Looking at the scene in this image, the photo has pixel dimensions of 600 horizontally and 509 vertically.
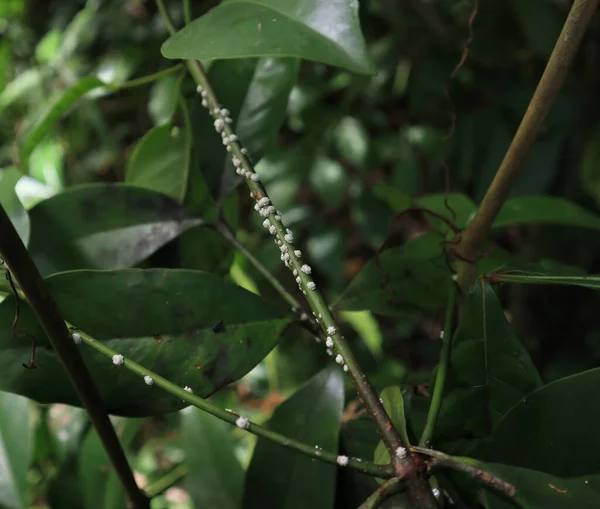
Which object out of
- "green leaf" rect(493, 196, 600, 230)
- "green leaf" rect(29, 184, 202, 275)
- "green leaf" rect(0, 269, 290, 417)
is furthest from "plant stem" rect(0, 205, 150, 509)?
"green leaf" rect(493, 196, 600, 230)

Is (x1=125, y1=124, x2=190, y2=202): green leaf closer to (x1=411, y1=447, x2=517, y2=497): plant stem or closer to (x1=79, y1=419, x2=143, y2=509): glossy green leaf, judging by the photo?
(x1=79, y1=419, x2=143, y2=509): glossy green leaf

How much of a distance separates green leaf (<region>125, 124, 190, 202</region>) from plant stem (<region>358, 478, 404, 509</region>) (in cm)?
32

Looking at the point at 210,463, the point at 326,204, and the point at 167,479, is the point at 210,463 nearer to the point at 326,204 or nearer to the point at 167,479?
the point at 167,479

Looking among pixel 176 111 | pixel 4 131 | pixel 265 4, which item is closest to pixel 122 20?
pixel 4 131

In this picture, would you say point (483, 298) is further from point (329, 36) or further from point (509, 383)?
point (329, 36)

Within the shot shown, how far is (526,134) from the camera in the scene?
0.34 metres

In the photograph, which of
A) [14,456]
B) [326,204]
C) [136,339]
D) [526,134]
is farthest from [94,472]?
[326,204]

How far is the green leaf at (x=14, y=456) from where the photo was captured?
0.48 meters

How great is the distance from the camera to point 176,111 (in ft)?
1.63

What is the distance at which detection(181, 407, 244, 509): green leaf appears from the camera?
43 cm

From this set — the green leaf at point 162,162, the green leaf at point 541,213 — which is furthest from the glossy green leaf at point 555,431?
the green leaf at point 162,162

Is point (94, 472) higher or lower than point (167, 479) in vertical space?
higher

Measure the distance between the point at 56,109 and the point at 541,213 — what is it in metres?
0.44

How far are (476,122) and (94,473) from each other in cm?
71
